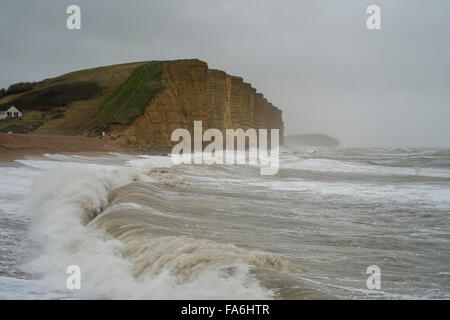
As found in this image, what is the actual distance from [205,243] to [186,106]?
135ft

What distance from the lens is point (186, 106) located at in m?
45.5

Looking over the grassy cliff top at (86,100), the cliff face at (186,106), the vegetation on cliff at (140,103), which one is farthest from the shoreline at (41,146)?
the grassy cliff top at (86,100)

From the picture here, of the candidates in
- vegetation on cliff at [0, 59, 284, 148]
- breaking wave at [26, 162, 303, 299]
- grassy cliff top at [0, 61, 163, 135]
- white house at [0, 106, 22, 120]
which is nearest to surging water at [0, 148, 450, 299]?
breaking wave at [26, 162, 303, 299]

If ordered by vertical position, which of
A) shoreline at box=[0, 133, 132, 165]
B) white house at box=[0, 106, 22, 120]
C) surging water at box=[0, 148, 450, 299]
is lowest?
surging water at box=[0, 148, 450, 299]

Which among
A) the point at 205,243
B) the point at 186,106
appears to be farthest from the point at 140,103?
the point at 205,243

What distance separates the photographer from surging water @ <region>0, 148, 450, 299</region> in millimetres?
4180

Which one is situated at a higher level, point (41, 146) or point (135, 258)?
point (41, 146)

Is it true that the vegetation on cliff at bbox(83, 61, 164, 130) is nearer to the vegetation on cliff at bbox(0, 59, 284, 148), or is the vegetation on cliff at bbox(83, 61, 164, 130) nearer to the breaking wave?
the vegetation on cliff at bbox(0, 59, 284, 148)

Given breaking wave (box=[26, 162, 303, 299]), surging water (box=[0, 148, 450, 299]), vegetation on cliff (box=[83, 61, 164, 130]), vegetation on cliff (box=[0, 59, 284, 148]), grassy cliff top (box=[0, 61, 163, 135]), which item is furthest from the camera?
grassy cliff top (box=[0, 61, 163, 135])

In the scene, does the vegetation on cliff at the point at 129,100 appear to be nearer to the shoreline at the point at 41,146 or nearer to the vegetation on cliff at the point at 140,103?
the vegetation on cliff at the point at 140,103

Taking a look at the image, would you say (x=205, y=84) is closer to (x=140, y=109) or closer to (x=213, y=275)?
(x=140, y=109)

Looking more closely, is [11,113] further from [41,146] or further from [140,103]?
[41,146]

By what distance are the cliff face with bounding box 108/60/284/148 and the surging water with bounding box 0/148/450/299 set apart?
2965 centimetres
